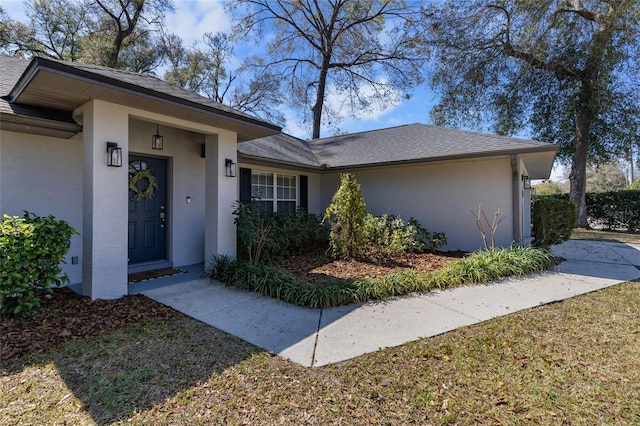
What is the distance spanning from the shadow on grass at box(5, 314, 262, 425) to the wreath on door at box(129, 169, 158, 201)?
10.7ft

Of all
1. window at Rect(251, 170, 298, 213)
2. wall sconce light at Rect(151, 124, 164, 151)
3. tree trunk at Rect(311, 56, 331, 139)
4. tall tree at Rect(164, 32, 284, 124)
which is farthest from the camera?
tall tree at Rect(164, 32, 284, 124)

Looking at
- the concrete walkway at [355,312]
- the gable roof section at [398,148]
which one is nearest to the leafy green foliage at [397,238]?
the gable roof section at [398,148]

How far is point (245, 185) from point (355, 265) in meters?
3.69

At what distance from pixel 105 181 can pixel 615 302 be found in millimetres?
7768

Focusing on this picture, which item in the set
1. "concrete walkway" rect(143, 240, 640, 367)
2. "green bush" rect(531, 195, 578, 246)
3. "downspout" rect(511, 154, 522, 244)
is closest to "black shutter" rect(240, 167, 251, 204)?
"concrete walkway" rect(143, 240, 640, 367)

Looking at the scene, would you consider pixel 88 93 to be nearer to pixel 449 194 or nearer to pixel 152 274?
pixel 152 274

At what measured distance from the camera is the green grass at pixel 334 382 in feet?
7.45

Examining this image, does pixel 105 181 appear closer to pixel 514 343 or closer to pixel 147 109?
pixel 147 109

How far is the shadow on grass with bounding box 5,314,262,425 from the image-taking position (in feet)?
8.00

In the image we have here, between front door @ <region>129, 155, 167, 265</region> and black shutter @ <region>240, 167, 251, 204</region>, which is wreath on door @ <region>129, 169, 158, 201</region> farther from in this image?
black shutter @ <region>240, 167, 251, 204</region>

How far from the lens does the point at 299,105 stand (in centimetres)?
2022

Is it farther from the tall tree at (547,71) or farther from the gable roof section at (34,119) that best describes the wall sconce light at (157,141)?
the tall tree at (547,71)

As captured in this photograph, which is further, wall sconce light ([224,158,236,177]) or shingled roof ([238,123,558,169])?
shingled roof ([238,123,558,169])

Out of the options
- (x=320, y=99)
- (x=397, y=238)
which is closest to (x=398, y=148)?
(x=397, y=238)
